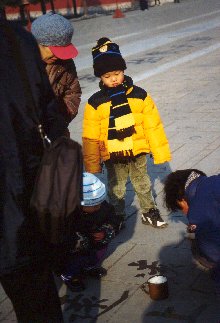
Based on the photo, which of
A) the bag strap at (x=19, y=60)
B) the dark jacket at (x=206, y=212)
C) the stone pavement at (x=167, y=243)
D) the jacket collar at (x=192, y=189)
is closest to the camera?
the bag strap at (x=19, y=60)

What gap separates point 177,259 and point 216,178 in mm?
897

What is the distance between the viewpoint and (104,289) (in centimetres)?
321

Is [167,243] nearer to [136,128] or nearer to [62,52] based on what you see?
[136,128]

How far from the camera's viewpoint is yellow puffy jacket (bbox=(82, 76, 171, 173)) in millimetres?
3732

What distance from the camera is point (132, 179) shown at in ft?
13.1

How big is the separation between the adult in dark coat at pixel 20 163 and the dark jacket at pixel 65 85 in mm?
1559

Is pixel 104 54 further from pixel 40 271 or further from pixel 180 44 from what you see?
pixel 180 44

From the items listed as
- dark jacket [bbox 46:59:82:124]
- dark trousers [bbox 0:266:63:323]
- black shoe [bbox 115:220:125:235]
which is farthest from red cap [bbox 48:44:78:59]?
dark trousers [bbox 0:266:63:323]

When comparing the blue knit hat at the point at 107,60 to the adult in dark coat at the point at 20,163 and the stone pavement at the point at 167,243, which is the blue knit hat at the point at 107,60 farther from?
the adult in dark coat at the point at 20,163

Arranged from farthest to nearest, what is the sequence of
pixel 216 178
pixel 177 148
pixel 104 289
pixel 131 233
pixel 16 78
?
pixel 177 148
pixel 131 233
pixel 104 289
pixel 216 178
pixel 16 78

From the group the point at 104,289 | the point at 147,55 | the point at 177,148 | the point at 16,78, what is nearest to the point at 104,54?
the point at 104,289

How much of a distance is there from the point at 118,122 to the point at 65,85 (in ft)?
1.50

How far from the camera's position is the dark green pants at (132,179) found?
12.9 ft

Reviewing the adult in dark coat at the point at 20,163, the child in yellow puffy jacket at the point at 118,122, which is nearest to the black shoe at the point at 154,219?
the child in yellow puffy jacket at the point at 118,122
